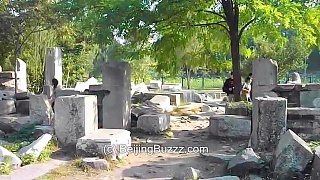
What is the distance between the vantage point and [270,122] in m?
8.18

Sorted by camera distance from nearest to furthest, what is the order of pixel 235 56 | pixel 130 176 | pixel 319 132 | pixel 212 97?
pixel 130 176 < pixel 319 132 < pixel 235 56 < pixel 212 97

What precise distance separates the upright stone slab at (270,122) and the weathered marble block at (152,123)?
3339 millimetres

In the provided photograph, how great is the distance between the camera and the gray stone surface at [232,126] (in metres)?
10.1

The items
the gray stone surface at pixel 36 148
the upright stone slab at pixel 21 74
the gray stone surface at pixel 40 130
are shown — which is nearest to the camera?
the gray stone surface at pixel 36 148

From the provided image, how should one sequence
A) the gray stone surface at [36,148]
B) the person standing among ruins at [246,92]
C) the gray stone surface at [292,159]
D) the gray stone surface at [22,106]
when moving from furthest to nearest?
the person standing among ruins at [246,92] < the gray stone surface at [22,106] < the gray stone surface at [36,148] < the gray stone surface at [292,159]

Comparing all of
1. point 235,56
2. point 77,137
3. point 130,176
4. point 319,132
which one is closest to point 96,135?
point 77,137

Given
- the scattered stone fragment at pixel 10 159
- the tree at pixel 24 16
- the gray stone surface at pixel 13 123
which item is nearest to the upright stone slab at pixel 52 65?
the tree at pixel 24 16

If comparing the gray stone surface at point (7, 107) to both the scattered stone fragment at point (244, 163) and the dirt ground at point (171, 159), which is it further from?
the scattered stone fragment at point (244, 163)

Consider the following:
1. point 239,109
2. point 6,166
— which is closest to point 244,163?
point 6,166

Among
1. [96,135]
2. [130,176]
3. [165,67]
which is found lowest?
[130,176]

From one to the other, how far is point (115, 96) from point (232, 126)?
301 centimetres

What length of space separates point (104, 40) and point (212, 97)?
51.9 feet

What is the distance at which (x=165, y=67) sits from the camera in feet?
44.9

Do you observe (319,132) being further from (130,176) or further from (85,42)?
(85,42)
